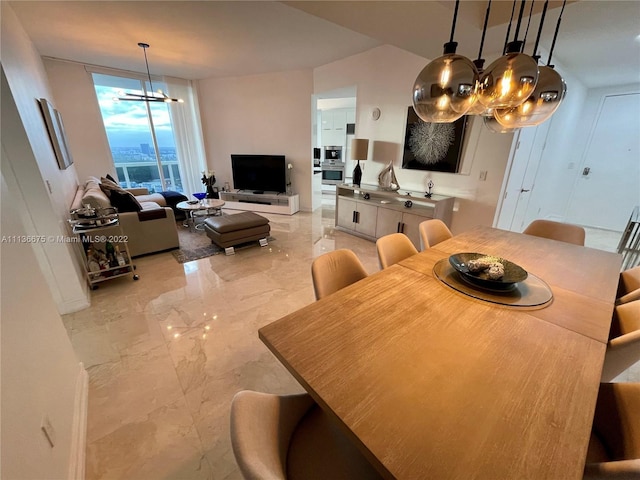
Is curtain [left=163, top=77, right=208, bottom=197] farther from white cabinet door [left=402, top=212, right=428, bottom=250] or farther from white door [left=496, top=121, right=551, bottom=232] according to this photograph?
white door [left=496, top=121, right=551, bottom=232]

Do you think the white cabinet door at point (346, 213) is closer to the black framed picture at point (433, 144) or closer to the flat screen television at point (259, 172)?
the black framed picture at point (433, 144)

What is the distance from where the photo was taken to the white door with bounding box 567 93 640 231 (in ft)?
14.8

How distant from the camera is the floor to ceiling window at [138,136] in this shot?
17.1 feet

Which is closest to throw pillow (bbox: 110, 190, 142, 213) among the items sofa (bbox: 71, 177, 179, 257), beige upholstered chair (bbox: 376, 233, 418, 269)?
sofa (bbox: 71, 177, 179, 257)

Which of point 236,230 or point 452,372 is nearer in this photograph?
point 452,372

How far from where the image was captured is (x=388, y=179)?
4.07 meters

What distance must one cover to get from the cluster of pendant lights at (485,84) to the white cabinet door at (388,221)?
2.42 meters

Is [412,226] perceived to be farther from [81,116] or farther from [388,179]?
[81,116]

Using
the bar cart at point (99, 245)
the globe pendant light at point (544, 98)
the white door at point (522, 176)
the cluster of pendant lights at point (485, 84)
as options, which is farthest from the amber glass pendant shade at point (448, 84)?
the bar cart at point (99, 245)

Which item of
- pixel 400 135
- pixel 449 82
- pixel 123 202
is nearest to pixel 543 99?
pixel 449 82

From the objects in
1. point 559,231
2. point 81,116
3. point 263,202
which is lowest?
point 263,202

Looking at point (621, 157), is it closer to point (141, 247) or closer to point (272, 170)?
point (272, 170)

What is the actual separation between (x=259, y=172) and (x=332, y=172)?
254 centimetres

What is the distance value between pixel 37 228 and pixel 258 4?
2928 mm
